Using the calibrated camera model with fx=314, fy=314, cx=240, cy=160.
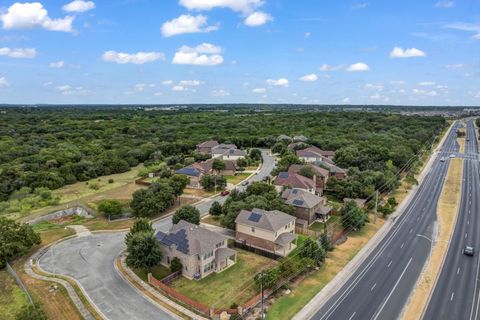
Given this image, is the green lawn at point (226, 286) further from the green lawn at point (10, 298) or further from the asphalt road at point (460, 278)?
the asphalt road at point (460, 278)

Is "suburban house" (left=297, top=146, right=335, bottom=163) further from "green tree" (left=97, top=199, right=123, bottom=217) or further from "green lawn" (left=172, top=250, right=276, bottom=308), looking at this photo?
"green lawn" (left=172, top=250, right=276, bottom=308)

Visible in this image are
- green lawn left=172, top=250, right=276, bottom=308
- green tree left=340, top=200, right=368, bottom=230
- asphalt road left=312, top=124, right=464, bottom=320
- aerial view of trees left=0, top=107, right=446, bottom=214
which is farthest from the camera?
aerial view of trees left=0, top=107, right=446, bottom=214

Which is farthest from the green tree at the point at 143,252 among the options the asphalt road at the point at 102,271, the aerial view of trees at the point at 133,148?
the aerial view of trees at the point at 133,148

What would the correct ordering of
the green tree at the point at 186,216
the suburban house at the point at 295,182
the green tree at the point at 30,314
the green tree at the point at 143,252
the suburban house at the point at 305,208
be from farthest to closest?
the suburban house at the point at 295,182 → the suburban house at the point at 305,208 → the green tree at the point at 186,216 → the green tree at the point at 143,252 → the green tree at the point at 30,314

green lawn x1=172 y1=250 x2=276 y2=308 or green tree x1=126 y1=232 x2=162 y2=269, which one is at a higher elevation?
green tree x1=126 y1=232 x2=162 y2=269

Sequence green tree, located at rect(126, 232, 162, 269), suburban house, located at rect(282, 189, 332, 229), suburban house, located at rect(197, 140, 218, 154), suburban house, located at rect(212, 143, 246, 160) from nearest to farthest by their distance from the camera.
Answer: green tree, located at rect(126, 232, 162, 269) < suburban house, located at rect(282, 189, 332, 229) < suburban house, located at rect(212, 143, 246, 160) < suburban house, located at rect(197, 140, 218, 154)

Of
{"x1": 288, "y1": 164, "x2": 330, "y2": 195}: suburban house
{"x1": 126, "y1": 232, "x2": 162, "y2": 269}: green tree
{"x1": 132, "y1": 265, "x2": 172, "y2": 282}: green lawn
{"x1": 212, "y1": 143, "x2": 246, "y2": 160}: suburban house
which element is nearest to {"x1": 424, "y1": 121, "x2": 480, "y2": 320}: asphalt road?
{"x1": 288, "y1": 164, "x2": 330, "y2": 195}: suburban house
